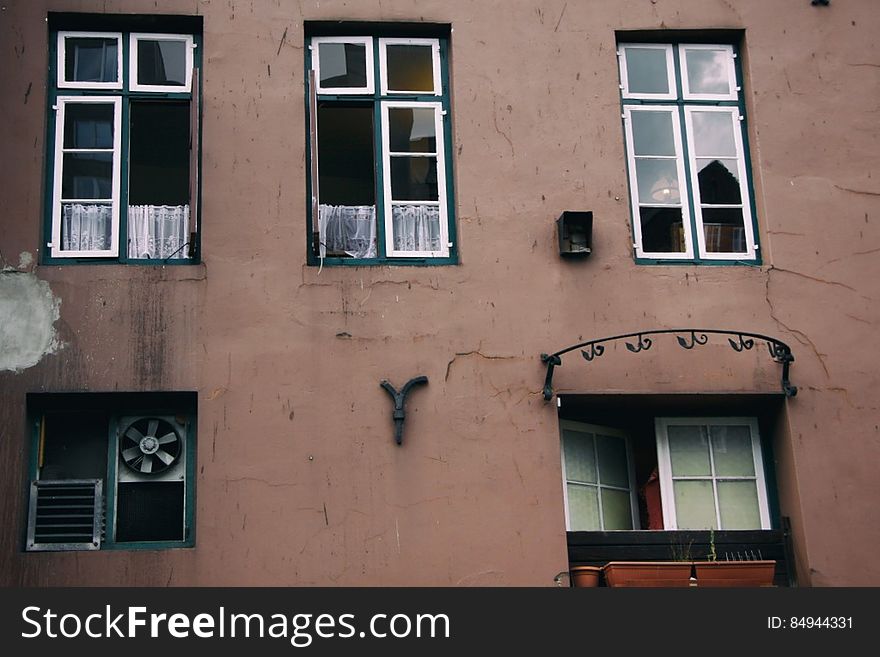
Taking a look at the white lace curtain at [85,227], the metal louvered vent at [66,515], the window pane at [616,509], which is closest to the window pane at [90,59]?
the white lace curtain at [85,227]

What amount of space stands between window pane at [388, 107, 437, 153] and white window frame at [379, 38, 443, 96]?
0.17 m

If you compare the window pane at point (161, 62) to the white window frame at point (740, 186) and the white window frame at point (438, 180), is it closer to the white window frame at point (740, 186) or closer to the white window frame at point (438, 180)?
the white window frame at point (438, 180)

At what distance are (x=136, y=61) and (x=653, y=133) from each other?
15.4 ft

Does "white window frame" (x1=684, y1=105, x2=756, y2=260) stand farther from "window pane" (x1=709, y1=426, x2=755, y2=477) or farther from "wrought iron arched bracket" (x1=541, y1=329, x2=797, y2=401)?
"window pane" (x1=709, y1=426, x2=755, y2=477)

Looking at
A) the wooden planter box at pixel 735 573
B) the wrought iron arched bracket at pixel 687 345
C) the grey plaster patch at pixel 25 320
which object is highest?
the grey plaster patch at pixel 25 320

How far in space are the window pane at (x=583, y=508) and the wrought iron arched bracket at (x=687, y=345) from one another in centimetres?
93

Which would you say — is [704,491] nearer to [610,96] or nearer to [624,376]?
[624,376]

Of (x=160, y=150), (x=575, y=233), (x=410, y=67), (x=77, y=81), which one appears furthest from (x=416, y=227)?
(x=77, y=81)

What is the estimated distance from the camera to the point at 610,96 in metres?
13.1

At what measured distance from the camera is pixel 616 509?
1271cm

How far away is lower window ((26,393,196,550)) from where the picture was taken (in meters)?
11.8

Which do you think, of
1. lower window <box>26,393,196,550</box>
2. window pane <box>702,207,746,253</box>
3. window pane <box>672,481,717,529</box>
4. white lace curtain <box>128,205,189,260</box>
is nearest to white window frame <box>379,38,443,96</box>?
white lace curtain <box>128,205,189,260</box>

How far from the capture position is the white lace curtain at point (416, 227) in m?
12.7

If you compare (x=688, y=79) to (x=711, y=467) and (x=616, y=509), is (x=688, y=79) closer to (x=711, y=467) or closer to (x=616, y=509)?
(x=711, y=467)
